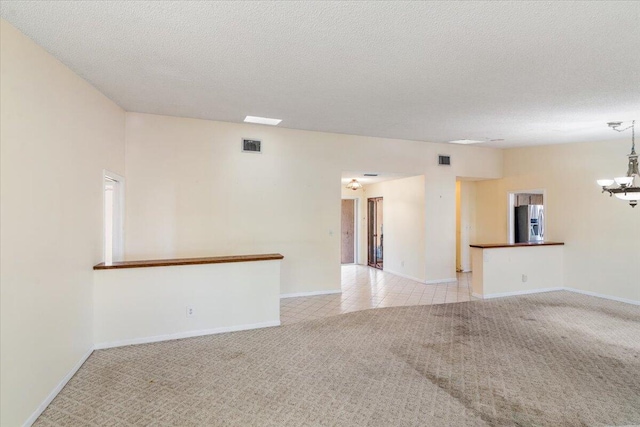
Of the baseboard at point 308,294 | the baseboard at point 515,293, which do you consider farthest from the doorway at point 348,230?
the baseboard at point 515,293

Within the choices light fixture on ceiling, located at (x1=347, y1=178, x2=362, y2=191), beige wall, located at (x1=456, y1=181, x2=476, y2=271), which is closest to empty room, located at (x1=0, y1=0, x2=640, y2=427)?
beige wall, located at (x1=456, y1=181, x2=476, y2=271)

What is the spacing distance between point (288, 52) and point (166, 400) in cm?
295

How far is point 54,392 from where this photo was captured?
8.82 feet

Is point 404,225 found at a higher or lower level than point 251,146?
lower

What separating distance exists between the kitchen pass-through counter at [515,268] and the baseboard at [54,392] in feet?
18.3

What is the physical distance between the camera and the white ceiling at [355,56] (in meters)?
2.21

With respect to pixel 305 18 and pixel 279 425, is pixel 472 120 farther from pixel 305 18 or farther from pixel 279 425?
pixel 279 425

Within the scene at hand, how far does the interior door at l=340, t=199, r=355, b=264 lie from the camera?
366 inches

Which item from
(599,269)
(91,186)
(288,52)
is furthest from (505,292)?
(91,186)

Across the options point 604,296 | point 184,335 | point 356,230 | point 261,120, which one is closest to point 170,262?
point 184,335

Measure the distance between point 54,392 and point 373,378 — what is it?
8.53 ft

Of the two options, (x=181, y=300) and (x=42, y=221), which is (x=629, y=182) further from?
(x=42, y=221)

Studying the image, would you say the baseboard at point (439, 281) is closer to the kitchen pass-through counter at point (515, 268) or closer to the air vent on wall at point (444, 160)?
the kitchen pass-through counter at point (515, 268)

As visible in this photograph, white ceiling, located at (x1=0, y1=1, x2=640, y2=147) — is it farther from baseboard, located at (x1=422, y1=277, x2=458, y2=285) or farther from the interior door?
the interior door
